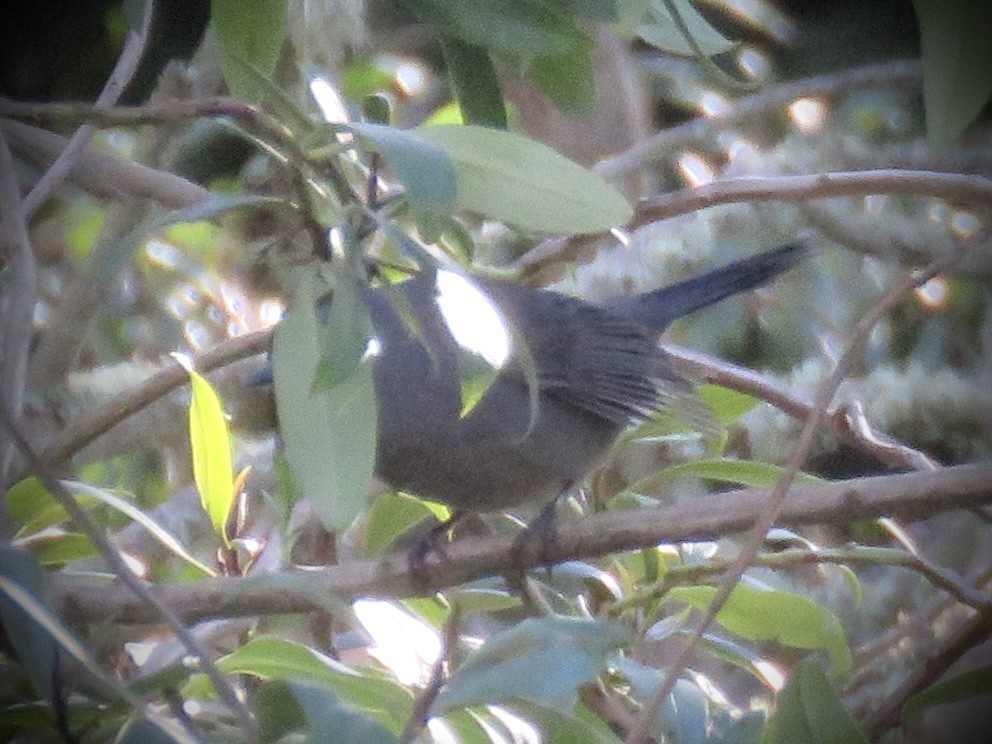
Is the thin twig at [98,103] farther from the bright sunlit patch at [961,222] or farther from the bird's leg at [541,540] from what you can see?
the bright sunlit patch at [961,222]

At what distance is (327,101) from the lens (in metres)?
1.27

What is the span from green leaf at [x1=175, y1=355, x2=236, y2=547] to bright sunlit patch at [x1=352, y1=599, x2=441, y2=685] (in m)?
0.26

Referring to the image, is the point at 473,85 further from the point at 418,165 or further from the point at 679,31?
the point at 418,165

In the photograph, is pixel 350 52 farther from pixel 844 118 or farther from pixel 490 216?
pixel 490 216

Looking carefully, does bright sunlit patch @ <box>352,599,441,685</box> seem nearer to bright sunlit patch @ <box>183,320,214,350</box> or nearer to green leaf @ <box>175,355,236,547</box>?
green leaf @ <box>175,355,236,547</box>

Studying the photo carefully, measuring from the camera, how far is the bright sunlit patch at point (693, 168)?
406cm

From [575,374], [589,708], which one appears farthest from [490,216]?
[575,374]

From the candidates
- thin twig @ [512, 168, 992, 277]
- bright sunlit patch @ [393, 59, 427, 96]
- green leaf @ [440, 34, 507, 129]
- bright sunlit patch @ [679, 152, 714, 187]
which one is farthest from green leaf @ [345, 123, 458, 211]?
bright sunlit patch @ [679, 152, 714, 187]

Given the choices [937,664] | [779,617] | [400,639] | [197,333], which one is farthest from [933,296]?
[400,639]

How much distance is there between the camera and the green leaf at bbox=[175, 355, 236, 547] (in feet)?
5.41

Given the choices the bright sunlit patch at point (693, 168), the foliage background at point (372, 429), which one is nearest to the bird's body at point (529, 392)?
the foliage background at point (372, 429)

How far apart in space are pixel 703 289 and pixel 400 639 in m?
1.62

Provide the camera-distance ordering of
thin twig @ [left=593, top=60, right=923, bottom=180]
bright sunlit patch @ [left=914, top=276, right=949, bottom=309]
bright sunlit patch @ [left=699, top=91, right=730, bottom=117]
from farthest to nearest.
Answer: bright sunlit patch @ [left=699, top=91, right=730, bottom=117], bright sunlit patch @ [left=914, top=276, right=949, bottom=309], thin twig @ [left=593, top=60, right=923, bottom=180]

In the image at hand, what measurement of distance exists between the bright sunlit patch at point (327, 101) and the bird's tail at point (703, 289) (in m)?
1.77
